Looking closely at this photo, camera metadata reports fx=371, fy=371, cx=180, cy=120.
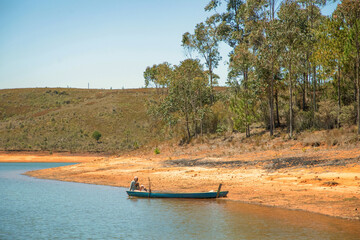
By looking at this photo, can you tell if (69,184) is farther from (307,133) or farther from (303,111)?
(303,111)

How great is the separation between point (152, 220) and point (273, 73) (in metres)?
29.5

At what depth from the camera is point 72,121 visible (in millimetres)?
105875

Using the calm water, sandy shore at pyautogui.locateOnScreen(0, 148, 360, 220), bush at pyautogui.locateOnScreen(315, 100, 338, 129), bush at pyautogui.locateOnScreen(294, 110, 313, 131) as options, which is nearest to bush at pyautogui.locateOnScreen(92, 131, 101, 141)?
sandy shore at pyautogui.locateOnScreen(0, 148, 360, 220)

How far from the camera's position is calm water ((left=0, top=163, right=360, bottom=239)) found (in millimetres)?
15477

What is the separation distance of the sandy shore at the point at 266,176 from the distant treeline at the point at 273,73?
29.4 feet

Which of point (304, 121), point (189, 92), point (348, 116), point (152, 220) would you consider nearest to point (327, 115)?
point (348, 116)

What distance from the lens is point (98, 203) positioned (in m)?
23.6

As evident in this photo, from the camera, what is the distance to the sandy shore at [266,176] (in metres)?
19.5

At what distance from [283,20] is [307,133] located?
1287 cm

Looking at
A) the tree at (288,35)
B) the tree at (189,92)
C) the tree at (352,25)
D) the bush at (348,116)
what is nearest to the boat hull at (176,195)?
the tree at (352,25)

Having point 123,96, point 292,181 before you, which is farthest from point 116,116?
point 292,181

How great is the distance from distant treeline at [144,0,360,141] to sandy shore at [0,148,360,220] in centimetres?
896

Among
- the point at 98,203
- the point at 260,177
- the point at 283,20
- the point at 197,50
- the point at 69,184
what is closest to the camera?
the point at 98,203

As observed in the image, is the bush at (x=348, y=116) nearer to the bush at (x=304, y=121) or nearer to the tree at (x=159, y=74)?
the bush at (x=304, y=121)
